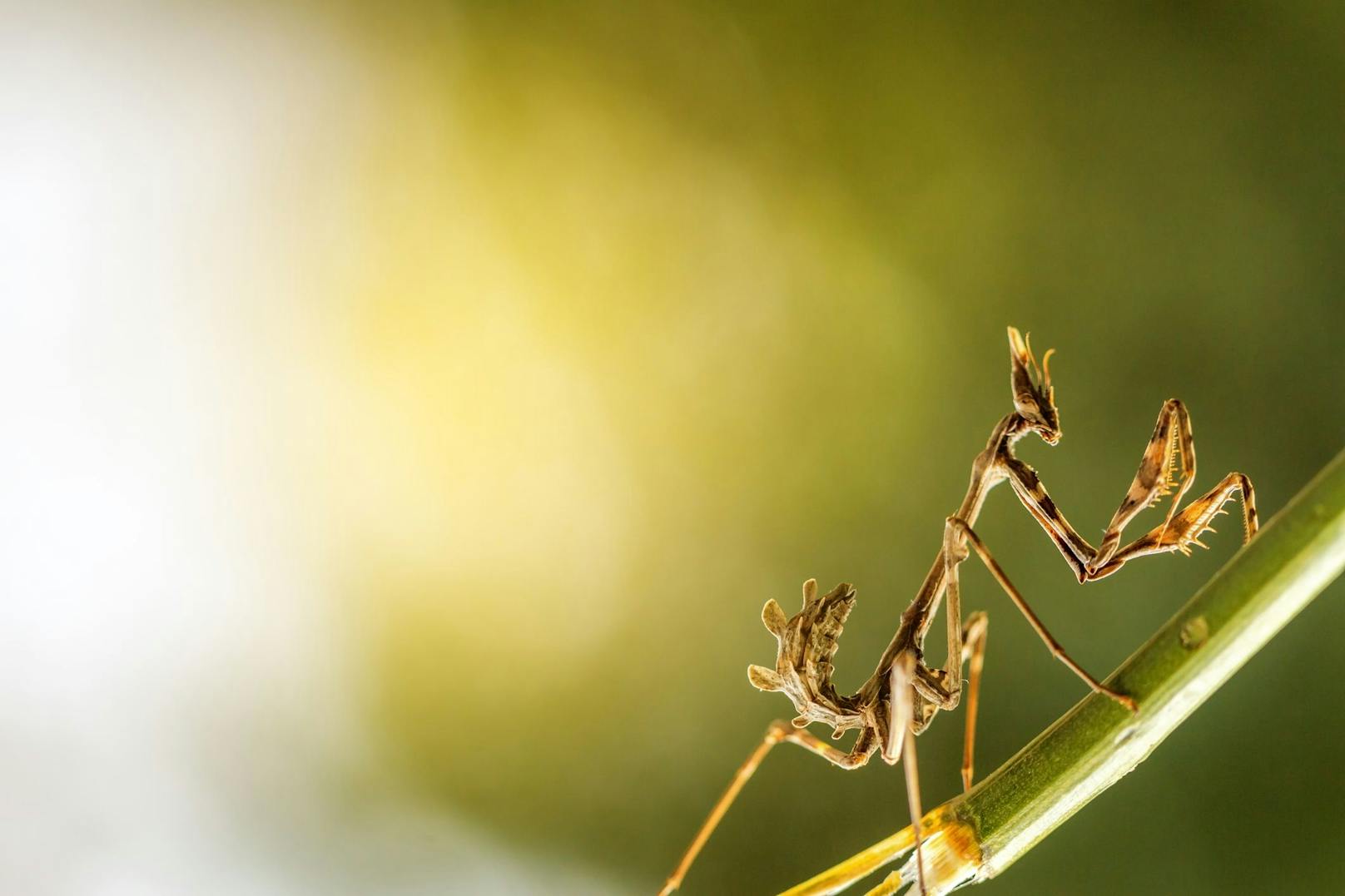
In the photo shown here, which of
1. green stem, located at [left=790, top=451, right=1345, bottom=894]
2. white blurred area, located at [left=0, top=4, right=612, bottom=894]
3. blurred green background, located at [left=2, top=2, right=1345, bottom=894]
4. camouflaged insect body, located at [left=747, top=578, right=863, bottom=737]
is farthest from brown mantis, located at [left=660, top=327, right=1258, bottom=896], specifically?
white blurred area, located at [left=0, top=4, right=612, bottom=894]

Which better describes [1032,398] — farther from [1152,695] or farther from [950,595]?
[1152,695]

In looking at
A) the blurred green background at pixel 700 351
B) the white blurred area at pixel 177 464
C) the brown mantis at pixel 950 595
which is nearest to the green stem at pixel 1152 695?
the brown mantis at pixel 950 595

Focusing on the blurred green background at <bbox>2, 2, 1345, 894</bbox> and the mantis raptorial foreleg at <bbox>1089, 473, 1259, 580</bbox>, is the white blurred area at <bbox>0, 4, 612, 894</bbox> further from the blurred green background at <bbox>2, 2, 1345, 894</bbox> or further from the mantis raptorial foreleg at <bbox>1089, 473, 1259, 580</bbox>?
the mantis raptorial foreleg at <bbox>1089, 473, 1259, 580</bbox>

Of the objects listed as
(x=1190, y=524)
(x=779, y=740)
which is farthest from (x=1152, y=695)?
(x=779, y=740)

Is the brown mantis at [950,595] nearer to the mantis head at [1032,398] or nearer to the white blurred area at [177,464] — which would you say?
the mantis head at [1032,398]

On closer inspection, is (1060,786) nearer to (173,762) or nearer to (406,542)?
(406,542)

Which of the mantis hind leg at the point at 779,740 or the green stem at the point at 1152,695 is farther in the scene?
the mantis hind leg at the point at 779,740

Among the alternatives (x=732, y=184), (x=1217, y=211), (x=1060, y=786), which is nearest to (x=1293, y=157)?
(x=1217, y=211)
